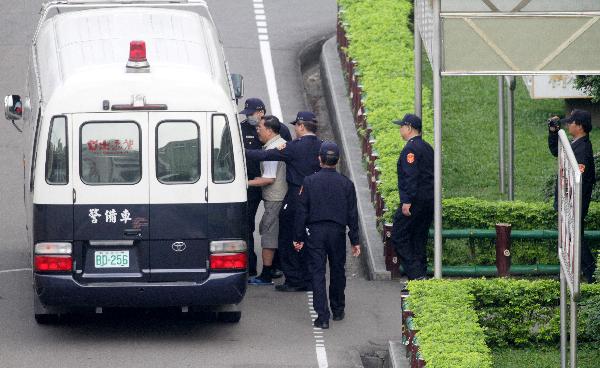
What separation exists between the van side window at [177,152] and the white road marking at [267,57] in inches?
294

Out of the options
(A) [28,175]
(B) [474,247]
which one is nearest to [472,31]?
(B) [474,247]

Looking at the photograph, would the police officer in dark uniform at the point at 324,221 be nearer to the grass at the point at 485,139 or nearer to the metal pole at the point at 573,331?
the metal pole at the point at 573,331

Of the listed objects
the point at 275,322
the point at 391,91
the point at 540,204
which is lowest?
the point at 275,322

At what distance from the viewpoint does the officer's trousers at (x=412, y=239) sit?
15469 millimetres

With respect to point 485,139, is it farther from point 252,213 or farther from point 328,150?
point 328,150

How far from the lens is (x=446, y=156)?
66.7 feet

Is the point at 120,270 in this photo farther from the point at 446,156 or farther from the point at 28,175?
the point at 446,156

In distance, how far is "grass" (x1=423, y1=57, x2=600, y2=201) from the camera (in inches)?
755

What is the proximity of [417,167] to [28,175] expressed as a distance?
3844 mm

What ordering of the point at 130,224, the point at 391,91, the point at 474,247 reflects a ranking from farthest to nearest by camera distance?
the point at 391,91 < the point at 474,247 < the point at 130,224

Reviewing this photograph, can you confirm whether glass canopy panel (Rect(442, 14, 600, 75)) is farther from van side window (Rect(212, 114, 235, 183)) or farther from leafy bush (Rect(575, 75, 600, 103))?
leafy bush (Rect(575, 75, 600, 103))

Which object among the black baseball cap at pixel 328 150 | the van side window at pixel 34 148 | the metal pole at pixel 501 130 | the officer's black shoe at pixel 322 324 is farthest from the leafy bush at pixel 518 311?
the metal pole at pixel 501 130

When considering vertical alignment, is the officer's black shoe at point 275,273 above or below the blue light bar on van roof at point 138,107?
below

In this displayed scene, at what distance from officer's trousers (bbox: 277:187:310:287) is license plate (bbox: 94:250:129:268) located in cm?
245
